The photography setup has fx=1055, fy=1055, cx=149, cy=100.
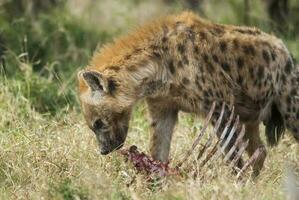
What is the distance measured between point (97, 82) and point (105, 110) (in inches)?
8.4

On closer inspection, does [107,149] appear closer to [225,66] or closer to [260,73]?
[225,66]

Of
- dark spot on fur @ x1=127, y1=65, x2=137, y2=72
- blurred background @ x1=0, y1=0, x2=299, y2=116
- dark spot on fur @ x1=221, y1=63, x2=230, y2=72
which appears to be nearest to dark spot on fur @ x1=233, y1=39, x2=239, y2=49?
dark spot on fur @ x1=221, y1=63, x2=230, y2=72

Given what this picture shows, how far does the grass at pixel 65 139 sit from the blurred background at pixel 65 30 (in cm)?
1

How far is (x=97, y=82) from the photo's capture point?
22.5 feet

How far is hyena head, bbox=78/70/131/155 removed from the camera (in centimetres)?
692

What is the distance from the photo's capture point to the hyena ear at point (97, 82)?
6.81 metres

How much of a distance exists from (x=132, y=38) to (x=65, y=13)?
4471 millimetres

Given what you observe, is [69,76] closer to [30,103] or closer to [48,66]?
[48,66]

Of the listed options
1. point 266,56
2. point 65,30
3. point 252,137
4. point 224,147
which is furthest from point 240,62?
point 65,30

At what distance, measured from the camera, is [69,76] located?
31.4 feet

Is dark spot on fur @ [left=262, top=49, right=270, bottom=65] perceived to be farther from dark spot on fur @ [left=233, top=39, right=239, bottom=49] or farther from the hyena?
dark spot on fur @ [left=233, top=39, right=239, bottom=49]

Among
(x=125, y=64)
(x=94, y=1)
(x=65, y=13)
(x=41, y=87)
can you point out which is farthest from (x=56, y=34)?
(x=125, y=64)

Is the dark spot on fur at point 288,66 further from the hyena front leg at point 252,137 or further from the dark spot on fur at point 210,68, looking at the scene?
the dark spot on fur at point 210,68

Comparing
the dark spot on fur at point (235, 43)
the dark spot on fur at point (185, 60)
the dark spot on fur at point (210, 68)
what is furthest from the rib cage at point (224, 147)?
the dark spot on fur at point (235, 43)
